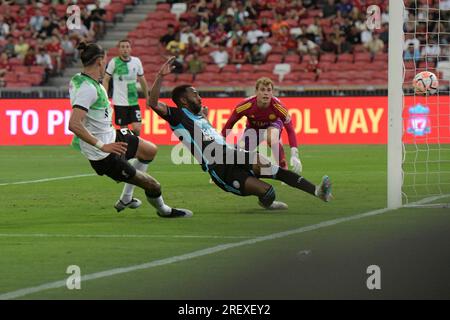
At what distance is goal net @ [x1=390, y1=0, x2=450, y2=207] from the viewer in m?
16.0

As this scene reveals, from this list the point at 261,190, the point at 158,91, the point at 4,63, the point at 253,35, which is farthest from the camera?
the point at 4,63

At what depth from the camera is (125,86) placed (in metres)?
22.5

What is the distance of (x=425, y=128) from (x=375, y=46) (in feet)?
28.9

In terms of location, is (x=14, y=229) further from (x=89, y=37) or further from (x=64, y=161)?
(x=89, y=37)

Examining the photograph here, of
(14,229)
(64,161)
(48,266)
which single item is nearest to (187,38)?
(64,161)

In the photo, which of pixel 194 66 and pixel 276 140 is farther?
pixel 194 66

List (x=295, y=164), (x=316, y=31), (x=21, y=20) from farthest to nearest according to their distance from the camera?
(x=21, y=20) → (x=316, y=31) → (x=295, y=164)

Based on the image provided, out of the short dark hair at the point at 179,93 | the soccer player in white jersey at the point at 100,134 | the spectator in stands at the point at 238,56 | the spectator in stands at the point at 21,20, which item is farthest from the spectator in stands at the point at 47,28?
the soccer player in white jersey at the point at 100,134

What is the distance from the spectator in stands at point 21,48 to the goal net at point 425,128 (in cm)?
1151

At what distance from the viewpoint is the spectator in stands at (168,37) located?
117 feet

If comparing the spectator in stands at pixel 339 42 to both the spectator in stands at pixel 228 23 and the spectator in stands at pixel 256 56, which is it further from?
the spectator in stands at pixel 228 23

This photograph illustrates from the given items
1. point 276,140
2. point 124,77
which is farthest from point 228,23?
point 276,140

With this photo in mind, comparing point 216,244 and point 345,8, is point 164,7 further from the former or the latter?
point 216,244
